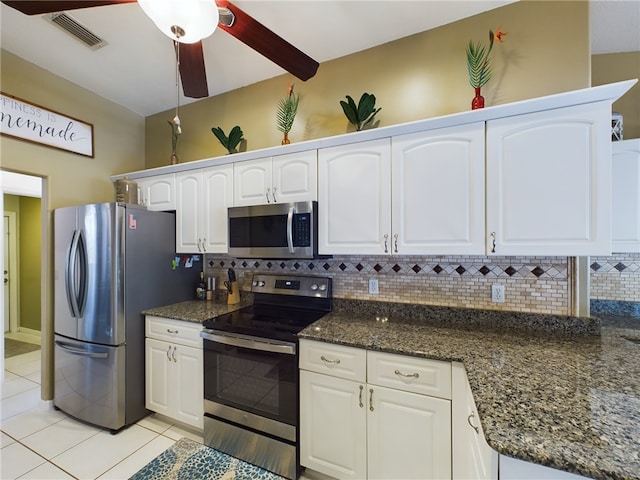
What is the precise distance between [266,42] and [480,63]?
1.30m

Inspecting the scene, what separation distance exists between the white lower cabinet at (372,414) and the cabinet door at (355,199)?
671 mm

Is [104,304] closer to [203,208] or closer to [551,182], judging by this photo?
[203,208]

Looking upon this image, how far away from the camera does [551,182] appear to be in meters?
1.41

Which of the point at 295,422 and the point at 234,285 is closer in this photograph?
the point at 295,422

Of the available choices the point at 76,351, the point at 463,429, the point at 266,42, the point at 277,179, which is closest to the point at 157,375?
the point at 76,351

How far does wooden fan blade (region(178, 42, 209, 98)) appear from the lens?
1.48m

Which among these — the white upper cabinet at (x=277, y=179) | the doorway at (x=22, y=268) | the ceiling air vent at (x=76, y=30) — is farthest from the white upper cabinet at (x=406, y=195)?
the doorway at (x=22, y=268)

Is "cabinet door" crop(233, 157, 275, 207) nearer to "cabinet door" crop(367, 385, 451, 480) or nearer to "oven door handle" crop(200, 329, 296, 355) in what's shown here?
"oven door handle" crop(200, 329, 296, 355)

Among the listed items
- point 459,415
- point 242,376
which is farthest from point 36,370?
point 459,415

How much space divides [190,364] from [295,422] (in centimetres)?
91

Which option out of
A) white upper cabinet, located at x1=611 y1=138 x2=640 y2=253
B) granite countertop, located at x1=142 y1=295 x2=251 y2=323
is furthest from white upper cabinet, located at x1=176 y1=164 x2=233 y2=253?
white upper cabinet, located at x1=611 y1=138 x2=640 y2=253

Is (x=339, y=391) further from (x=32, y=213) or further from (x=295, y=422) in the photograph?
(x=32, y=213)

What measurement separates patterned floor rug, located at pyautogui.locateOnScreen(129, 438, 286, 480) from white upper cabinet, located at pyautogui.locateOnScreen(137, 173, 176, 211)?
1906 millimetres

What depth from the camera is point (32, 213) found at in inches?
170
